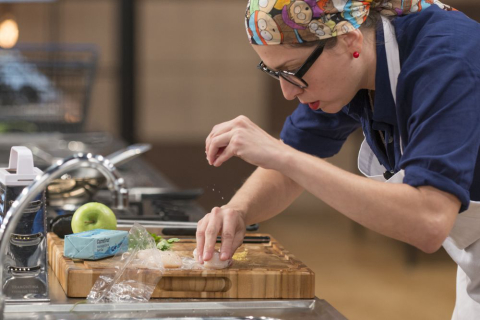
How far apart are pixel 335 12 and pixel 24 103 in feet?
9.66

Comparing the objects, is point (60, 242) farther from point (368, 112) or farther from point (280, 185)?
point (368, 112)

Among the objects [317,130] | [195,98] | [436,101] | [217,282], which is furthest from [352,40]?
[195,98]

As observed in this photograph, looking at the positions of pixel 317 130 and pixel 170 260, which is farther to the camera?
pixel 317 130

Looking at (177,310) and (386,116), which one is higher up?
(386,116)

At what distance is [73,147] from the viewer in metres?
3.64

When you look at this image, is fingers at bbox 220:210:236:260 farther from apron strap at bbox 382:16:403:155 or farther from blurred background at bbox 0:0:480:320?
blurred background at bbox 0:0:480:320

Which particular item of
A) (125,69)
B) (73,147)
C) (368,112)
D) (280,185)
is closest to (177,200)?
(280,185)

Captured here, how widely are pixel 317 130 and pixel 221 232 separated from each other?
37 centimetres

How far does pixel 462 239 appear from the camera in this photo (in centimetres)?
157

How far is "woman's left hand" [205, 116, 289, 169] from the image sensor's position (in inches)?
53.7

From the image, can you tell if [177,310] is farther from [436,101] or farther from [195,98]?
[195,98]

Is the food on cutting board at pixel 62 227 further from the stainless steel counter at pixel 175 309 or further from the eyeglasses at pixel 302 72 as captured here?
the eyeglasses at pixel 302 72

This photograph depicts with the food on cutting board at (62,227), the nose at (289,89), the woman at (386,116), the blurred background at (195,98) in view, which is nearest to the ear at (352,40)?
the woman at (386,116)

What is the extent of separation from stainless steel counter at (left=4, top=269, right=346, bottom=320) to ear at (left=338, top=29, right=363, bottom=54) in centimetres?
46
